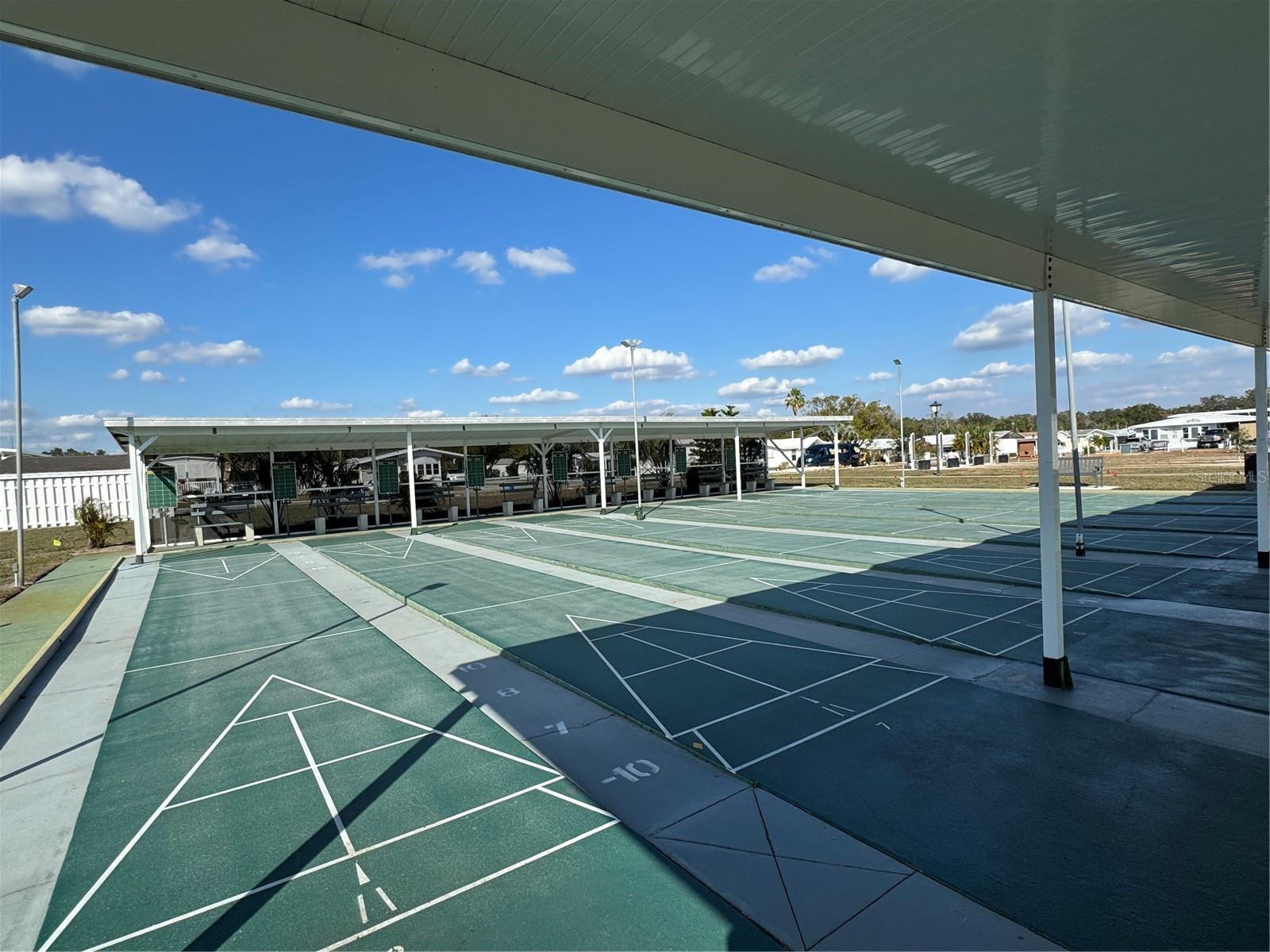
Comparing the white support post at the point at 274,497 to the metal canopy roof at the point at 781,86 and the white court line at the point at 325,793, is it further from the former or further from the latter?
the metal canopy roof at the point at 781,86

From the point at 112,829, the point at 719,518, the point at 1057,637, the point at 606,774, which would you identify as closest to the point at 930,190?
the point at 1057,637

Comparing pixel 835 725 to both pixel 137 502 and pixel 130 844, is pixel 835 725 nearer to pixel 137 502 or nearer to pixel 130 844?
pixel 130 844

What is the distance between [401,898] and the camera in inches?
171

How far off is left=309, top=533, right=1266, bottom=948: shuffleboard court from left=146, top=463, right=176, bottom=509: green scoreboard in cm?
2296

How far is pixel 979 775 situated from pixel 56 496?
52.5 m

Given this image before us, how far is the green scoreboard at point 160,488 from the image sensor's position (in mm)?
25453

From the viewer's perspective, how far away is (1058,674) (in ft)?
24.3

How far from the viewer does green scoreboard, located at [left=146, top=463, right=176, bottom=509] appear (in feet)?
83.5

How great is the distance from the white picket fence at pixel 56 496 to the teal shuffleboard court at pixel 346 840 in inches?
1622

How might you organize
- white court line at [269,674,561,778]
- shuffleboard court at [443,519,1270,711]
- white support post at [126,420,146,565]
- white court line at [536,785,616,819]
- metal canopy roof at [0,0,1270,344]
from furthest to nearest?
1. white support post at [126,420,146,565]
2. shuffleboard court at [443,519,1270,711]
3. white court line at [269,674,561,778]
4. white court line at [536,785,616,819]
5. metal canopy roof at [0,0,1270,344]

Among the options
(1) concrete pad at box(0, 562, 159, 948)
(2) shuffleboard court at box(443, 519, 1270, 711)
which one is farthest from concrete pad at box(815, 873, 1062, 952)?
(1) concrete pad at box(0, 562, 159, 948)

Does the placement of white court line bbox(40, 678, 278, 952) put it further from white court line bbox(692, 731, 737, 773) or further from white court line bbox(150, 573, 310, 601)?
white court line bbox(150, 573, 310, 601)

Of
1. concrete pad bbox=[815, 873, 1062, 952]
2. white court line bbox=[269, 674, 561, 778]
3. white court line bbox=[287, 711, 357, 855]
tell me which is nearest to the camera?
concrete pad bbox=[815, 873, 1062, 952]

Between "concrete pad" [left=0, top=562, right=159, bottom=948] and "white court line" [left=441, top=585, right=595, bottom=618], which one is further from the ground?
"white court line" [left=441, top=585, right=595, bottom=618]
